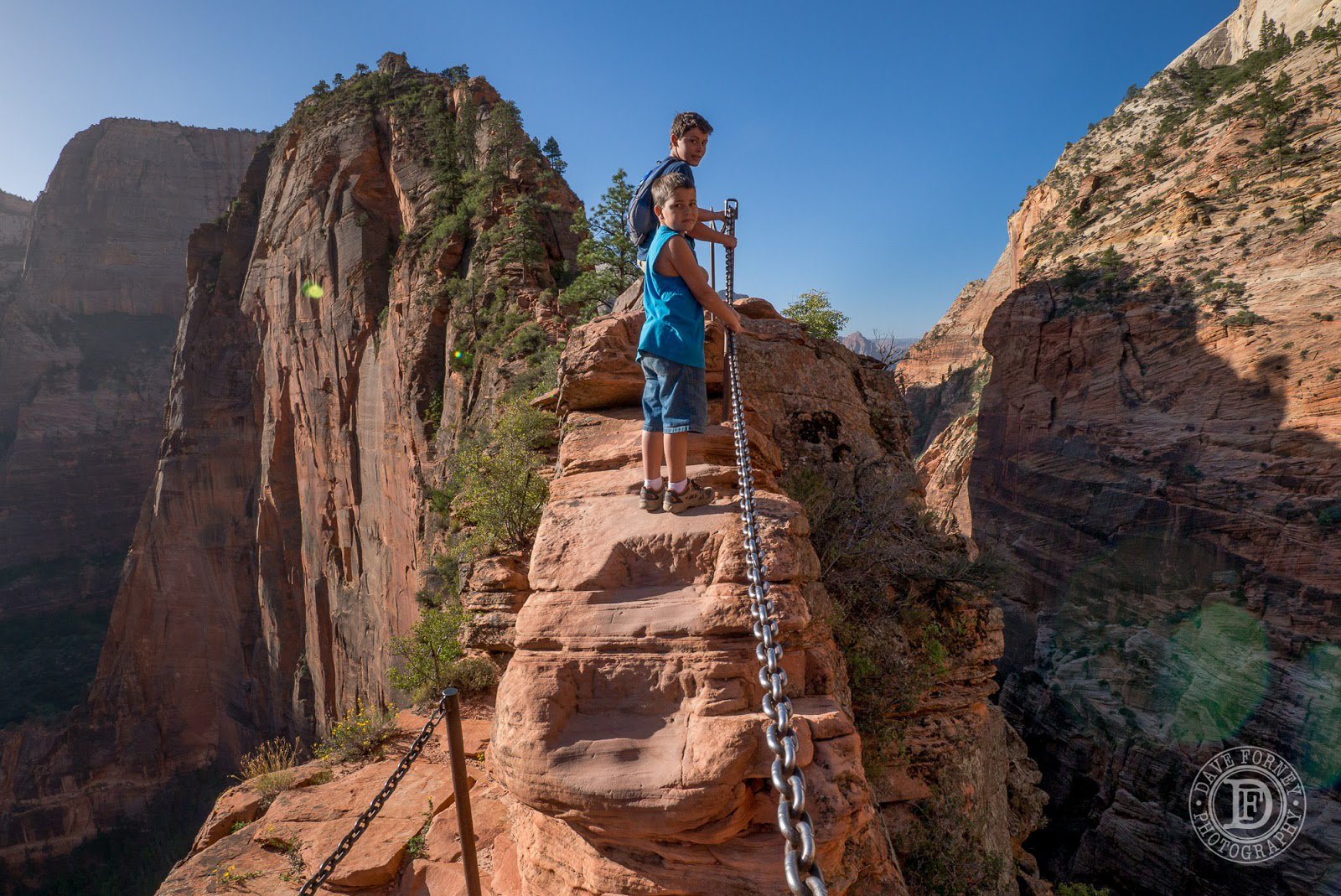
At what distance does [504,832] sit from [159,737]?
41.4 m

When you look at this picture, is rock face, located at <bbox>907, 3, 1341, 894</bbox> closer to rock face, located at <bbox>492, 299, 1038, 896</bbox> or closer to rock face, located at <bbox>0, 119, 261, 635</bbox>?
rock face, located at <bbox>492, 299, 1038, 896</bbox>

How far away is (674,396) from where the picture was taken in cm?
373

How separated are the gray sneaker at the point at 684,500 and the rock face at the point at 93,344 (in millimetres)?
59079

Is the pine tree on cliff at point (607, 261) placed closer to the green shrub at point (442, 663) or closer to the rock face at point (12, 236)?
the green shrub at point (442, 663)

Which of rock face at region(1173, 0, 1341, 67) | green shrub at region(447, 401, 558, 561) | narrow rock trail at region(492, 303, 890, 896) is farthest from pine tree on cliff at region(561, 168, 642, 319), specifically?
rock face at region(1173, 0, 1341, 67)

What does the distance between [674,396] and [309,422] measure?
26048 mm

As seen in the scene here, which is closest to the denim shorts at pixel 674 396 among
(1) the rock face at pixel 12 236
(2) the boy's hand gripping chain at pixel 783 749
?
(2) the boy's hand gripping chain at pixel 783 749

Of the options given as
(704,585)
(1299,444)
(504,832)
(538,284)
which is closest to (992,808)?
(504,832)

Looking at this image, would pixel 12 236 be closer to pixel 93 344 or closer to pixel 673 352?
pixel 93 344

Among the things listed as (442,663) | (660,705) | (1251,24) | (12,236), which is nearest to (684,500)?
(660,705)

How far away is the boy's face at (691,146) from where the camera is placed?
3.70 m

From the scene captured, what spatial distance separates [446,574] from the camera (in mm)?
11477

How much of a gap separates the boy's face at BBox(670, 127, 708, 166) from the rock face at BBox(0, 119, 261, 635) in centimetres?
5954

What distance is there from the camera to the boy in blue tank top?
3.63 m
